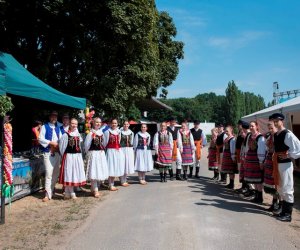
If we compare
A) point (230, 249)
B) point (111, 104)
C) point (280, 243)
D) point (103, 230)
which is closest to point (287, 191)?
point (280, 243)

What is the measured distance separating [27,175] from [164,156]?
3952mm

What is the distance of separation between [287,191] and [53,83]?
11.9 meters

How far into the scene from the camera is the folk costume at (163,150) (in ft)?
35.3

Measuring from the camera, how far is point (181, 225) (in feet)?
19.6

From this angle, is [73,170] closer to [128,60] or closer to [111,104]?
[111,104]

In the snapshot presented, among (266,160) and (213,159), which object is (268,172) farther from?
(213,159)

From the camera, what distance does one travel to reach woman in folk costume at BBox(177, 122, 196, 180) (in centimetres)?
1130

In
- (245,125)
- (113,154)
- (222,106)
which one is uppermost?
(222,106)

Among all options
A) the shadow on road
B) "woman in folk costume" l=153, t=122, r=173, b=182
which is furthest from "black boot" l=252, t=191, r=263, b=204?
"woman in folk costume" l=153, t=122, r=173, b=182

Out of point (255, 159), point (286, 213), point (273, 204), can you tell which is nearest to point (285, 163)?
point (286, 213)

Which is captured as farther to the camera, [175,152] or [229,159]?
[175,152]

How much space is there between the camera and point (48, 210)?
24.0 feet

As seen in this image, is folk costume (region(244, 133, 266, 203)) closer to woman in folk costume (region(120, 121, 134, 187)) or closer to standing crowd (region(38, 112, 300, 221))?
standing crowd (region(38, 112, 300, 221))

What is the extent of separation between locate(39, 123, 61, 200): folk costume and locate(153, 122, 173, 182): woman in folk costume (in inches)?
125
